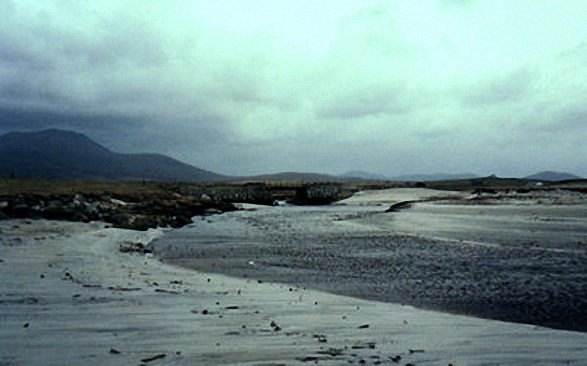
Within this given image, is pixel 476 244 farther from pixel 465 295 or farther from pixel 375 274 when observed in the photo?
pixel 465 295

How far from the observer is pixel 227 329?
32.4 ft

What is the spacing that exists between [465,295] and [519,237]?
16911 millimetres

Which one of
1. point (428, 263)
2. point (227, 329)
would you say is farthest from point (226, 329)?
point (428, 263)

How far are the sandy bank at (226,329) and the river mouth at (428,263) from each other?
4.92ft

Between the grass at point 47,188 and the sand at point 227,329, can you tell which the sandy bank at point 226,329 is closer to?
the sand at point 227,329

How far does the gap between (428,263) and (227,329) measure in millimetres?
12238

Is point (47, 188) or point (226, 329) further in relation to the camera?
point (47, 188)

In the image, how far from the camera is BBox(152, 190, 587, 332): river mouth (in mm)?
13359

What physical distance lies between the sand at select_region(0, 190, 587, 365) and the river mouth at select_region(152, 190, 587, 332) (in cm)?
142

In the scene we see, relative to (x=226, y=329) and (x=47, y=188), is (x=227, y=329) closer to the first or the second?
(x=226, y=329)

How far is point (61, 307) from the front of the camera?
36.2 feet

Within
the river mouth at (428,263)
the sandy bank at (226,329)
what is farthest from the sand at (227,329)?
the river mouth at (428,263)

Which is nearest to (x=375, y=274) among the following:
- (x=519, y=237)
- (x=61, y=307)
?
(x=61, y=307)

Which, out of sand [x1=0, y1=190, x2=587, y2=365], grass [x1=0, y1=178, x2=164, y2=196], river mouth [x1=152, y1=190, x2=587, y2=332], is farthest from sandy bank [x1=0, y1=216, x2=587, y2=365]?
grass [x1=0, y1=178, x2=164, y2=196]
